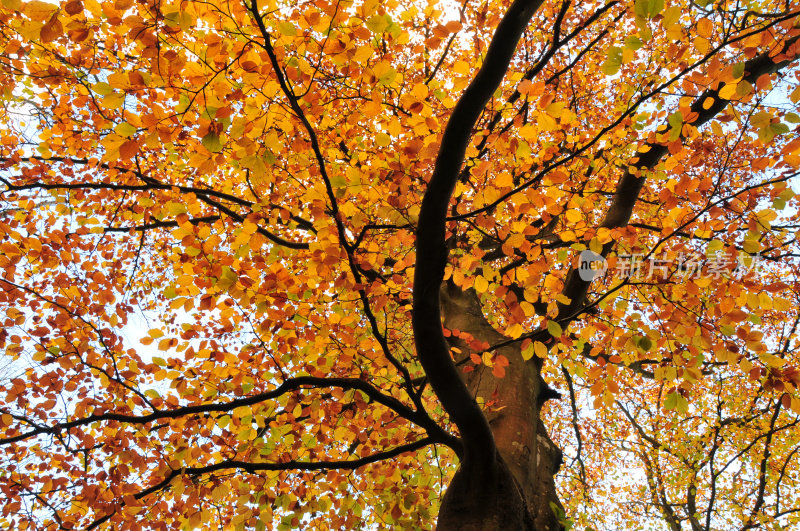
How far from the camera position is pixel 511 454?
3.80 meters

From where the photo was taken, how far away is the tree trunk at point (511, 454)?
307cm

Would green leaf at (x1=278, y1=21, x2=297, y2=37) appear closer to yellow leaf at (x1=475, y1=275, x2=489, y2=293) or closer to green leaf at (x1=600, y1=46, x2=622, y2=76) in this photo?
green leaf at (x1=600, y1=46, x2=622, y2=76)

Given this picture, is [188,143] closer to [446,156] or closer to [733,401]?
[446,156]

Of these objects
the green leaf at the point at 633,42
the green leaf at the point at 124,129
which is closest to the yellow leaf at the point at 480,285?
the green leaf at the point at 633,42

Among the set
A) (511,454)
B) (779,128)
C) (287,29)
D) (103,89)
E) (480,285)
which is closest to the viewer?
(103,89)

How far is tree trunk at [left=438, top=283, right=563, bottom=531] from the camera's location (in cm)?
307

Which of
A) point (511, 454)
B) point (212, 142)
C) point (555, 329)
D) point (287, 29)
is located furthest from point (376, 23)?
point (511, 454)

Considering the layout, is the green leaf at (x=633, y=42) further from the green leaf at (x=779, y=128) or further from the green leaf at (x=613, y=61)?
the green leaf at (x=779, y=128)

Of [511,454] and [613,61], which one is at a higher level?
[613,61]

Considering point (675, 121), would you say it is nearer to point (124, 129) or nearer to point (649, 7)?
point (649, 7)

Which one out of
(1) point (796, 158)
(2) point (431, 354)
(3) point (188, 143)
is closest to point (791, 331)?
(1) point (796, 158)

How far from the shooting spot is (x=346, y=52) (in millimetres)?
2674

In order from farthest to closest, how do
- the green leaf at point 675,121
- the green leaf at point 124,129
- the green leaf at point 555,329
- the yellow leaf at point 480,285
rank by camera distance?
1. the yellow leaf at point 480,285
2. the green leaf at point 555,329
3. the green leaf at point 675,121
4. the green leaf at point 124,129

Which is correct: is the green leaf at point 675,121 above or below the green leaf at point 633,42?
below
